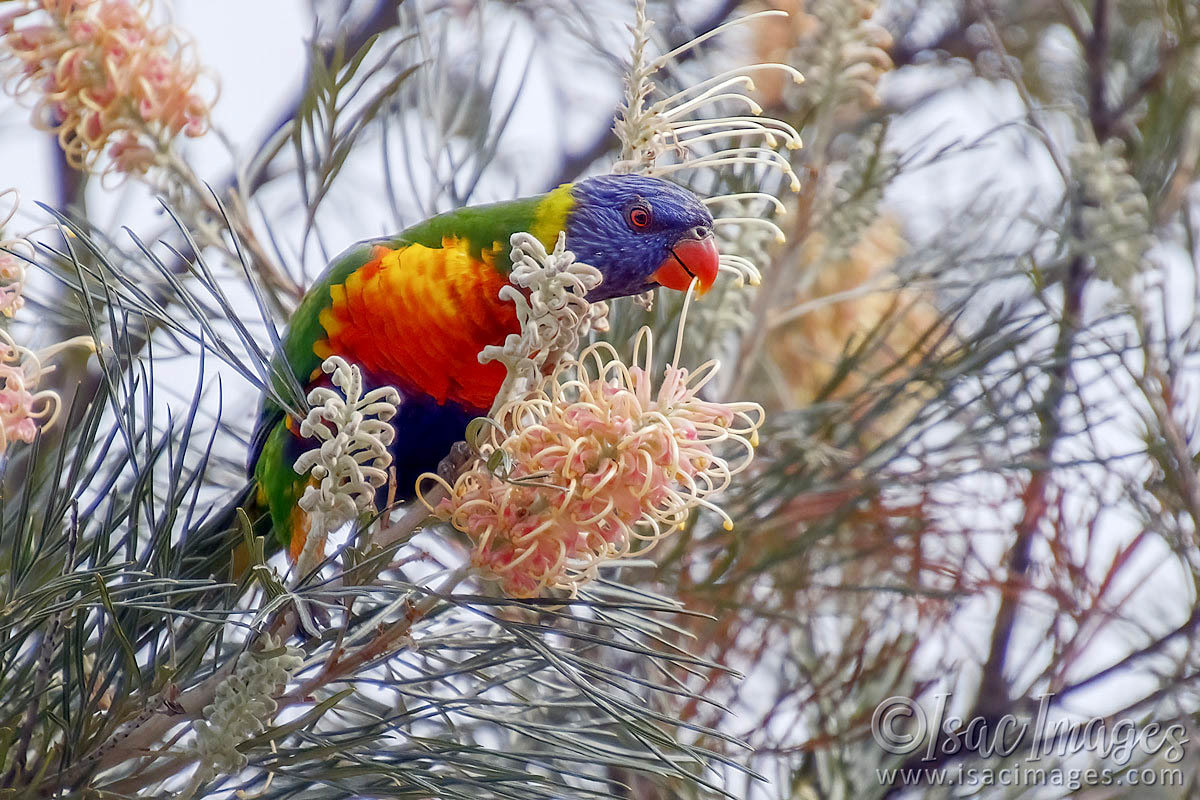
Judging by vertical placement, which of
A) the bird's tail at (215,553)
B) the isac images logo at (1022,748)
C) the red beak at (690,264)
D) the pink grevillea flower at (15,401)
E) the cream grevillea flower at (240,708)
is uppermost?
the red beak at (690,264)

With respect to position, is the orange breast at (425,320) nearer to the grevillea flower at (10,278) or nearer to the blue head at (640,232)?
the blue head at (640,232)

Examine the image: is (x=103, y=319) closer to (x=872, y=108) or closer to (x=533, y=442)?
(x=533, y=442)

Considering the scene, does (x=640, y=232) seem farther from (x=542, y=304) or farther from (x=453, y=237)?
(x=542, y=304)

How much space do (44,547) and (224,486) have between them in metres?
0.63

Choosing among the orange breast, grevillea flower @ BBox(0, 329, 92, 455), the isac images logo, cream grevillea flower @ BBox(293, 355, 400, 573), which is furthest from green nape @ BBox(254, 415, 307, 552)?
the isac images logo

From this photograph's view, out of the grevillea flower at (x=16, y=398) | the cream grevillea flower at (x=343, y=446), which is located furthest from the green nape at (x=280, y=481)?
the cream grevillea flower at (x=343, y=446)

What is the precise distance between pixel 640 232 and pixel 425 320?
0.27 metres

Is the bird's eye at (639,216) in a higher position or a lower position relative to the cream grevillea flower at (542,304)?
higher

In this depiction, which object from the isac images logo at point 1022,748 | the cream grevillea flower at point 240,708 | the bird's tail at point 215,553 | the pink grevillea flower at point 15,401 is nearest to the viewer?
the cream grevillea flower at point 240,708

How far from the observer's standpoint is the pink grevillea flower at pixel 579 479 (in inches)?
35.7

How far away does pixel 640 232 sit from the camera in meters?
1.30

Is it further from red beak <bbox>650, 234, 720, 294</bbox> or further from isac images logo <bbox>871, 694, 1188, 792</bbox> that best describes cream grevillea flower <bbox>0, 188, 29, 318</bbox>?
isac images logo <bbox>871, 694, 1188, 792</bbox>

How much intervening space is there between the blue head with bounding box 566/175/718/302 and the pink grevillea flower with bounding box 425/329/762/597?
1.14ft

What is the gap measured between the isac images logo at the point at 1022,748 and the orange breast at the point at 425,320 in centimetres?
79
